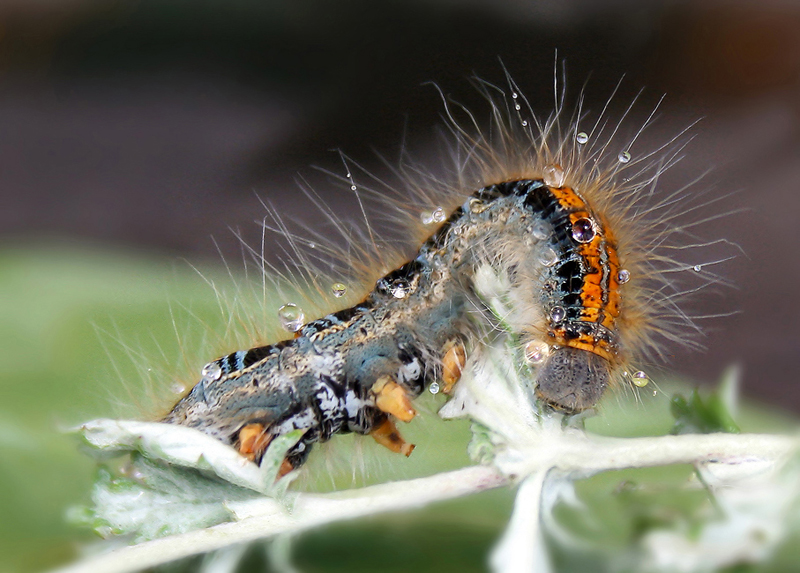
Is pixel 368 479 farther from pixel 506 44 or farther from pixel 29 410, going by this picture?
pixel 506 44

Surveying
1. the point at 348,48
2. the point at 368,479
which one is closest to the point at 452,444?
the point at 368,479

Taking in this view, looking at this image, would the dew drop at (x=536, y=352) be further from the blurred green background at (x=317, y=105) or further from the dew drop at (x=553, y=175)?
the blurred green background at (x=317, y=105)

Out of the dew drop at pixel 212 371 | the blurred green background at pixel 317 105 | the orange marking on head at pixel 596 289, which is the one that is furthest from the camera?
the blurred green background at pixel 317 105

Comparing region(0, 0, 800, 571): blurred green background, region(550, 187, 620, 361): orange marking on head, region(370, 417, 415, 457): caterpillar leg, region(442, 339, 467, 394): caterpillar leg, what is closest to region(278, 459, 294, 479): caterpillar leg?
region(370, 417, 415, 457): caterpillar leg

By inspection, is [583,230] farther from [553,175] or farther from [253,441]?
[253,441]

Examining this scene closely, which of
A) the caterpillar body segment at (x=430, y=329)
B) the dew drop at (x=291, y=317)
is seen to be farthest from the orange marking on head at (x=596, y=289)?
the dew drop at (x=291, y=317)

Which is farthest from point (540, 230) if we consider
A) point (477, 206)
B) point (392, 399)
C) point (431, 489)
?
point (431, 489)

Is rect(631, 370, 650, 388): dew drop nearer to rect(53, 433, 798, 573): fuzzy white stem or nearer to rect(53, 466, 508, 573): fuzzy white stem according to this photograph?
rect(53, 433, 798, 573): fuzzy white stem
